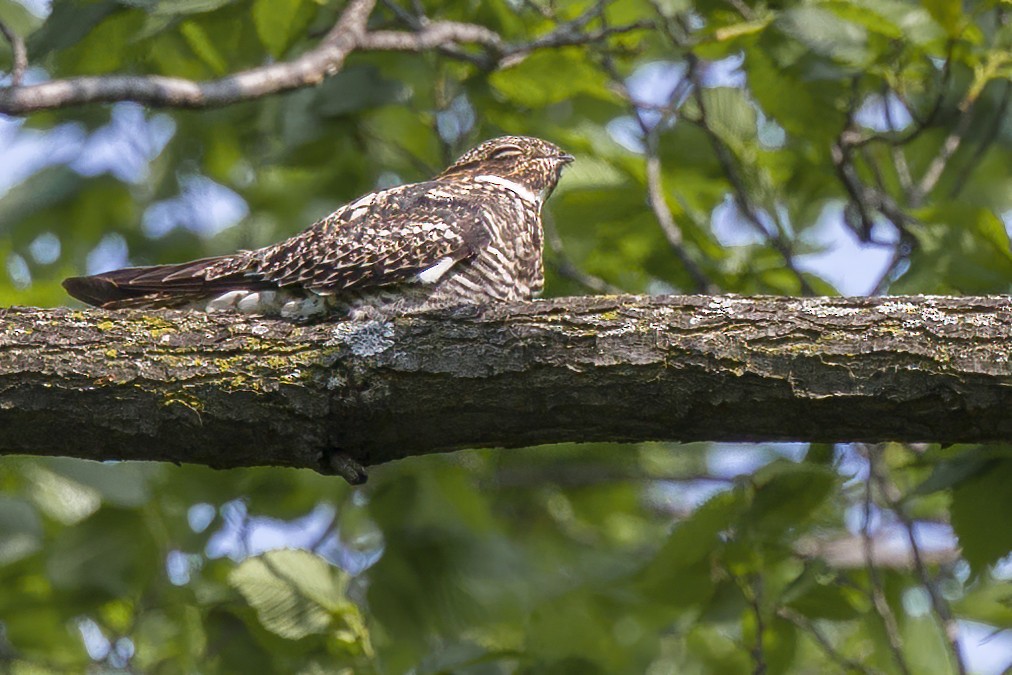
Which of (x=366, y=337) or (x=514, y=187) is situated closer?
(x=366, y=337)

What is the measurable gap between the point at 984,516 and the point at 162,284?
2.60m

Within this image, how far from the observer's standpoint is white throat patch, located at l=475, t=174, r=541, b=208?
504cm

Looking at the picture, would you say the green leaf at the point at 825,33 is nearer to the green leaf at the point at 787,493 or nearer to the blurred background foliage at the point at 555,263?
the blurred background foliage at the point at 555,263

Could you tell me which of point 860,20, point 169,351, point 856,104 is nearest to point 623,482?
point 856,104

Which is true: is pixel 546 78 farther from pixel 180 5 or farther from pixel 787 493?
pixel 787 493

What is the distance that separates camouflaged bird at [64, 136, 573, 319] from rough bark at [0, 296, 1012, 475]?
807 mm

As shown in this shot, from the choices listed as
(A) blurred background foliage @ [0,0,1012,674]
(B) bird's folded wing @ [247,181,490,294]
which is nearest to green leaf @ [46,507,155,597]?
(A) blurred background foliage @ [0,0,1012,674]

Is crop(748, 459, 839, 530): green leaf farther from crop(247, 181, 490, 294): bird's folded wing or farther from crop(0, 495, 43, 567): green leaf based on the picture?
crop(0, 495, 43, 567): green leaf

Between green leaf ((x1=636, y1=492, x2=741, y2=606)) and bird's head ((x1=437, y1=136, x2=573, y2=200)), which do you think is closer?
green leaf ((x1=636, y1=492, x2=741, y2=606))

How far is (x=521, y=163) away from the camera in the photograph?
5.20 metres

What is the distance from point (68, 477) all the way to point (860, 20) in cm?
332

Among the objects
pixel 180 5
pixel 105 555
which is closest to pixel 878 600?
pixel 105 555

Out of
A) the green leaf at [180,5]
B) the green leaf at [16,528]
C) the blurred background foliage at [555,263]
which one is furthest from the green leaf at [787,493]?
the green leaf at [16,528]

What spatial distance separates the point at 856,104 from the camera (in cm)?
492
